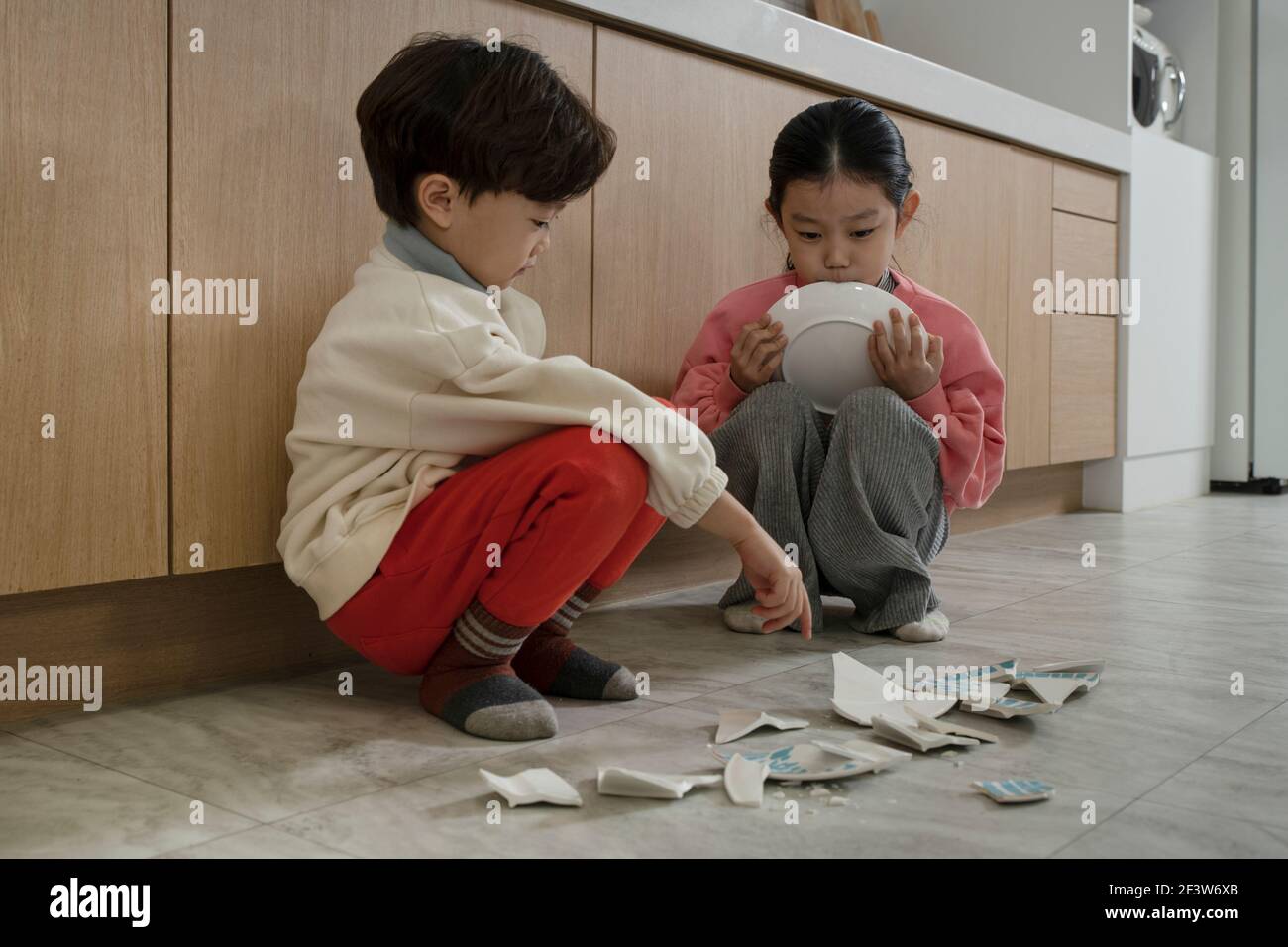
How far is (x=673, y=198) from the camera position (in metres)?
1.69

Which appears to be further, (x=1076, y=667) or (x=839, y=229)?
(x=839, y=229)

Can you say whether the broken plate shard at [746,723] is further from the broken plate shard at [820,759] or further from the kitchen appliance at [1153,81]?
the kitchen appliance at [1153,81]

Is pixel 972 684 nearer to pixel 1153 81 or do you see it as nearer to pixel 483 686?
pixel 483 686

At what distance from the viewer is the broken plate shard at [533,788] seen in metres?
0.88

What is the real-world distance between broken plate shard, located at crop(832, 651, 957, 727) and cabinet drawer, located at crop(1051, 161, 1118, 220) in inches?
66.0

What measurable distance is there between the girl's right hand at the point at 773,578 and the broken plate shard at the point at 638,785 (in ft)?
0.77

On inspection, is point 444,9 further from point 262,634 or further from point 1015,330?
point 1015,330

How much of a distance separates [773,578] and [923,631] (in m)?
0.43

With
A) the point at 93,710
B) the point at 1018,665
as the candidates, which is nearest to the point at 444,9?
the point at 93,710

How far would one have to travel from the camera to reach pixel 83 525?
110cm

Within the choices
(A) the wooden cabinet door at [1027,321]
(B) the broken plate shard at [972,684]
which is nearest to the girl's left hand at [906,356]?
(B) the broken plate shard at [972,684]

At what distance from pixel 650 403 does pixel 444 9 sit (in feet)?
1.85

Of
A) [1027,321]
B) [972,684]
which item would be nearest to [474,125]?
[972,684]

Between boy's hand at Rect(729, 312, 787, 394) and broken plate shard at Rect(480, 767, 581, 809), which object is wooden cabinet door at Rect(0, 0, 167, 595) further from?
boy's hand at Rect(729, 312, 787, 394)
